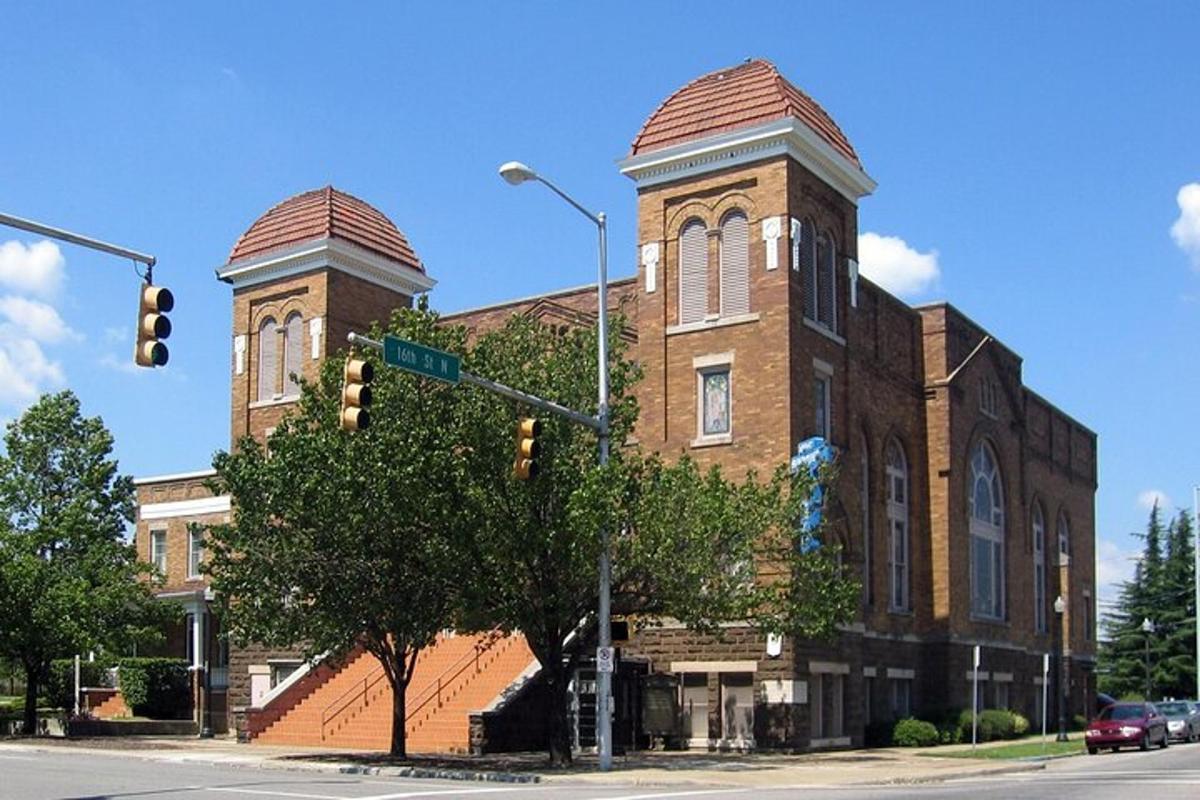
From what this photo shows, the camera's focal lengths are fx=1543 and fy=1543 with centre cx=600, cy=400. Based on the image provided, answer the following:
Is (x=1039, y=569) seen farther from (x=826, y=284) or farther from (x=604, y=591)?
(x=604, y=591)

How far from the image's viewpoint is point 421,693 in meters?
39.0

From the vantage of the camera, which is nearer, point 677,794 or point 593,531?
point 677,794

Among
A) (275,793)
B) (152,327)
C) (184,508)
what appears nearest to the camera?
(152,327)

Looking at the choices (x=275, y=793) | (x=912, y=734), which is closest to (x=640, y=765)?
(x=275, y=793)

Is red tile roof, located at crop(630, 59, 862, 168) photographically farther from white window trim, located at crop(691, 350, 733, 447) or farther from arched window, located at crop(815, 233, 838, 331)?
white window trim, located at crop(691, 350, 733, 447)

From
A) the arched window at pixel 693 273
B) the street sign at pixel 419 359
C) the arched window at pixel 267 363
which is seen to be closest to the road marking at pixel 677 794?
the street sign at pixel 419 359

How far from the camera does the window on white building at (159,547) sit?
5681 cm

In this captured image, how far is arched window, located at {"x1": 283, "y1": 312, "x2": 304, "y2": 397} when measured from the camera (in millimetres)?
46969

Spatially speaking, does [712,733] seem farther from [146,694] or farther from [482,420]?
[146,694]

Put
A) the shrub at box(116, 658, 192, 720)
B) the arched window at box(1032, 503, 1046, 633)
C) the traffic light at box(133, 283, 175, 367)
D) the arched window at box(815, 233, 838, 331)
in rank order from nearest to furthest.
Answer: the traffic light at box(133, 283, 175, 367)
the arched window at box(815, 233, 838, 331)
the shrub at box(116, 658, 192, 720)
the arched window at box(1032, 503, 1046, 633)

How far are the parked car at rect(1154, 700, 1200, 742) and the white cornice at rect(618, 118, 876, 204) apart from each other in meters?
20.7

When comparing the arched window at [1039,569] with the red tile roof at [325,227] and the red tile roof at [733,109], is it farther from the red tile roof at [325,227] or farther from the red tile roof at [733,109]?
the red tile roof at [325,227]

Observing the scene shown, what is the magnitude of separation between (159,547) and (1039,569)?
32414 millimetres

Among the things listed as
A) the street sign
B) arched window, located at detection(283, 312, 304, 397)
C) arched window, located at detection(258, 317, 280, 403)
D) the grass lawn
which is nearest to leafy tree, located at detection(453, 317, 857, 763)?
the street sign
